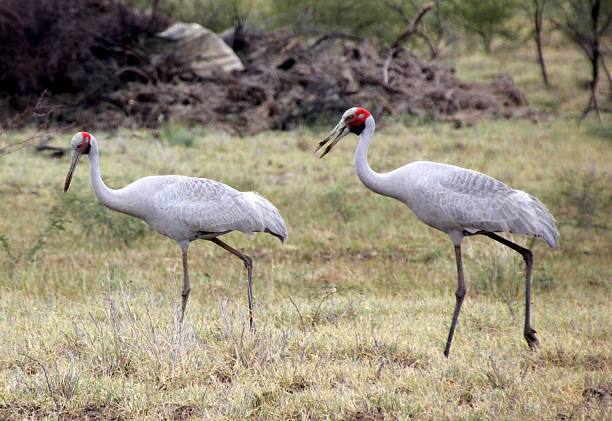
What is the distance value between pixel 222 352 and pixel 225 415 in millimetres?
803

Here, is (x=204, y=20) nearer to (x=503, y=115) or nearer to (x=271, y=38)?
(x=271, y=38)

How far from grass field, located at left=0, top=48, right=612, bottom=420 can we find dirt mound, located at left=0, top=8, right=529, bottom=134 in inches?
59.5

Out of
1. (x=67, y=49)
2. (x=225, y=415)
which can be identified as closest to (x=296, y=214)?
(x=225, y=415)

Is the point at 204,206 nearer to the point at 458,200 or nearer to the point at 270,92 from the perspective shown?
the point at 458,200

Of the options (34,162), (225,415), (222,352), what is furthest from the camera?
Result: (34,162)

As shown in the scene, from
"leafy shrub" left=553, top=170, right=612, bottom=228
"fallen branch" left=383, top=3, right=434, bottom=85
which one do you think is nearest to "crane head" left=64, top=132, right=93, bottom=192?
"leafy shrub" left=553, top=170, right=612, bottom=228

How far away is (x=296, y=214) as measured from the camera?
9516 mm

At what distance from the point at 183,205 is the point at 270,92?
954 cm

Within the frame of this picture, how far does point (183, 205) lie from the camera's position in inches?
225

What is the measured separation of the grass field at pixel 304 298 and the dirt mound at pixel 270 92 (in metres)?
1.51

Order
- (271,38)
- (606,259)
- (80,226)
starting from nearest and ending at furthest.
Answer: (606,259) < (80,226) < (271,38)

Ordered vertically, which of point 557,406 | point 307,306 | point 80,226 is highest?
point 557,406

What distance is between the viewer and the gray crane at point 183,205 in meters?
5.69

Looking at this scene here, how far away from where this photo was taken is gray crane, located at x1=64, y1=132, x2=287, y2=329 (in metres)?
5.69
